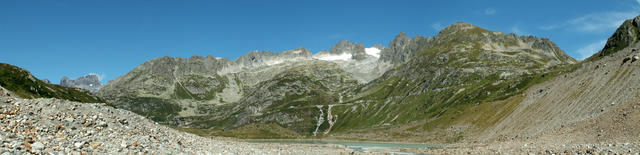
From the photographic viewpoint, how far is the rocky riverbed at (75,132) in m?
23.3

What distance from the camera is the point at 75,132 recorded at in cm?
2820

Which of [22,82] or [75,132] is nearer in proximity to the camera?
[75,132]

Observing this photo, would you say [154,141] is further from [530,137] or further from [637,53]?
[637,53]

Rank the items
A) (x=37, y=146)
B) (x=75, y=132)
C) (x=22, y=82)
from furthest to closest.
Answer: (x=22, y=82)
(x=75, y=132)
(x=37, y=146)

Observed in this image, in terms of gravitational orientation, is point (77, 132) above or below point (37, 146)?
above

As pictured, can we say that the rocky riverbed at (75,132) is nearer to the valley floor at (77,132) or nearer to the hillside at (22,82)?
the valley floor at (77,132)

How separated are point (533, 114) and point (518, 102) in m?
29.7

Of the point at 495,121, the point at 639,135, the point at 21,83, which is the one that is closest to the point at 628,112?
the point at 639,135

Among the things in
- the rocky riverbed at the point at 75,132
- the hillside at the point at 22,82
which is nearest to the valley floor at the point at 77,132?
the rocky riverbed at the point at 75,132

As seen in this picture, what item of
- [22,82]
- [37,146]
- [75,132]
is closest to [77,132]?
[75,132]

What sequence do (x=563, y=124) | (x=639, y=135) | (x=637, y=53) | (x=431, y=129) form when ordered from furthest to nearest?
1. (x=431, y=129)
2. (x=637, y=53)
3. (x=563, y=124)
4. (x=639, y=135)

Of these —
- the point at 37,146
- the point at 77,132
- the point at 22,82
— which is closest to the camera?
the point at 37,146

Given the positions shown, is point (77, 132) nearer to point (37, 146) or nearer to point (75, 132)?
point (75, 132)

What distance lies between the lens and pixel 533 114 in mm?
103062
